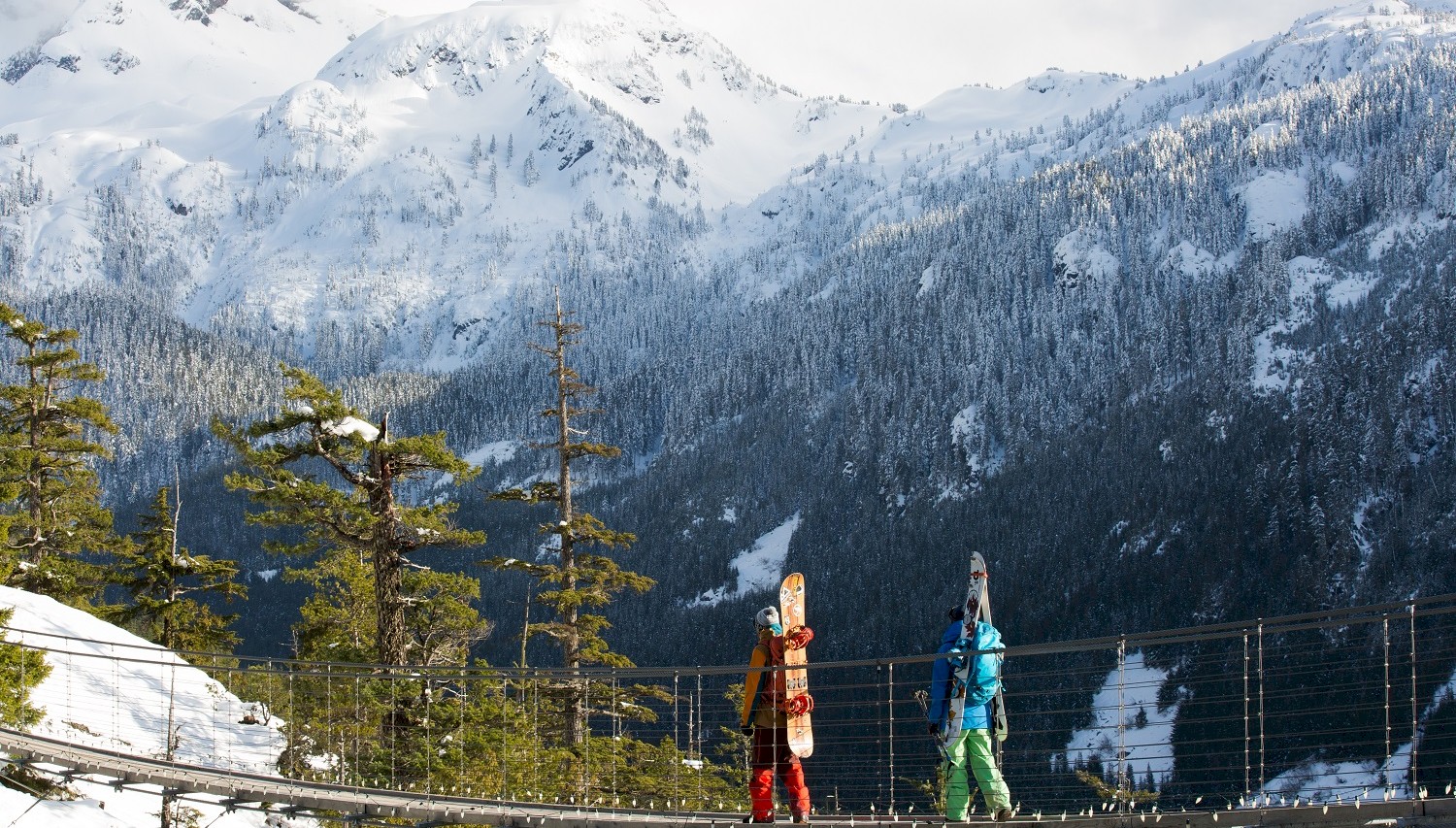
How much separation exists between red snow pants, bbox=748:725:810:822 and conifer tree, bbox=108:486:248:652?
20.6 metres

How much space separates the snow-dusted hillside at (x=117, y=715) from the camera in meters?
14.6

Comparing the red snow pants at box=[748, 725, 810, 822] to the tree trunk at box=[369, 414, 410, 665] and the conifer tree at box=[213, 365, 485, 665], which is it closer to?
the conifer tree at box=[213, 365, 485, 665]

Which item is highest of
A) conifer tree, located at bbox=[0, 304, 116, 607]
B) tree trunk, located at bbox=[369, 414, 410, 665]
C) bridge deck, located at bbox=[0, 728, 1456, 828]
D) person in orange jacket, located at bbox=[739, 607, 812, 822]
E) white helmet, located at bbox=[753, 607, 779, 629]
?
conifer tree, located at bbox=[0, 304, 116, 607]

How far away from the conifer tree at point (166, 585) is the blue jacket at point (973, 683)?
2174 cm

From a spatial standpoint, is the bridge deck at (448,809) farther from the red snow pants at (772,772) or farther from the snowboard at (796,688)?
the snowboard at (796,688)

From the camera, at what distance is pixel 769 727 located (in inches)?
436

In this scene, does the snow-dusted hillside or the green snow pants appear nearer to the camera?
the green snow pants

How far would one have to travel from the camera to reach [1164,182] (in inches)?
7062

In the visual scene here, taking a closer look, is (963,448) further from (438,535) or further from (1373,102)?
(438,535)

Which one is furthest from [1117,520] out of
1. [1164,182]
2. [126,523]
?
[126,523]

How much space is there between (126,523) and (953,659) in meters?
162

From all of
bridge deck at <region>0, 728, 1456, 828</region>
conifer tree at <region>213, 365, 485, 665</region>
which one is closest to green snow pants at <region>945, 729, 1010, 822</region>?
bridge deck at <region>0, 728, 1456, 828</region>

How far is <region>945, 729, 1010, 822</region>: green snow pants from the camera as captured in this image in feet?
34.6

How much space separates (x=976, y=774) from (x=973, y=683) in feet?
2.61
